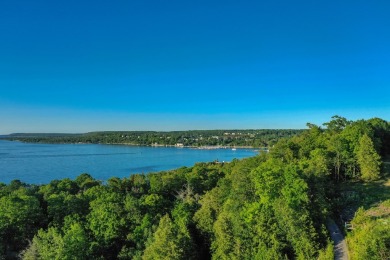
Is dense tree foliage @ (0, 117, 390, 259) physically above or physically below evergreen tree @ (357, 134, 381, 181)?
below

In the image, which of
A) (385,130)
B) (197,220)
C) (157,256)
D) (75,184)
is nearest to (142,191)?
(75,184)

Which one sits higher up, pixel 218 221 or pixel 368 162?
pixel 368 162

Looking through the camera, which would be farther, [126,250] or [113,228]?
[113,228]

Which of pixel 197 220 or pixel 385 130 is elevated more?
pixel 385 130

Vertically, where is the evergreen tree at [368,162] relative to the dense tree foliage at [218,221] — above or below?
above

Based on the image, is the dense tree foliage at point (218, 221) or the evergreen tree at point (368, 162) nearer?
the dense tree foliage at point (218, 221)

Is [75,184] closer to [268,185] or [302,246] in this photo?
[268,185]

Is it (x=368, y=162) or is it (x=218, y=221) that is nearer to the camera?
(x=218, y=221)

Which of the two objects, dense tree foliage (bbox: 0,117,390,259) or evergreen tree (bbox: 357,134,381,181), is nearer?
dense tree foliage (bbox: 0,117,390,259)
